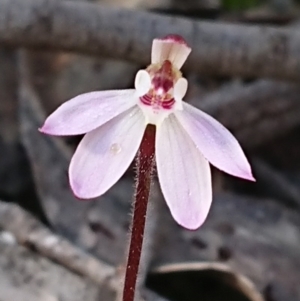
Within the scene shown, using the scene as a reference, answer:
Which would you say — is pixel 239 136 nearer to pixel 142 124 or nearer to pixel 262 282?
pixel 262 282

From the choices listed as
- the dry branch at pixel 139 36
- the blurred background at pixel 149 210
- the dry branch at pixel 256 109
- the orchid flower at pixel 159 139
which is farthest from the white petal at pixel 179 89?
the dry branch at pixel 256 109

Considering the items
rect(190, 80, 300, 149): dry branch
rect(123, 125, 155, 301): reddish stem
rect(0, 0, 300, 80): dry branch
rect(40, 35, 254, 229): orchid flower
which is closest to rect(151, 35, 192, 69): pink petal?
rect(40, 35, 254, 229): orchid flower

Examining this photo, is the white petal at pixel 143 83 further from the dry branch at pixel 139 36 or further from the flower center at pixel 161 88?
the dry branch at pixel 139 36

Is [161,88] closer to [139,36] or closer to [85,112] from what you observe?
[85,112]

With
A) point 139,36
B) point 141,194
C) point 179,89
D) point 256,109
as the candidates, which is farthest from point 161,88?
point 256,109

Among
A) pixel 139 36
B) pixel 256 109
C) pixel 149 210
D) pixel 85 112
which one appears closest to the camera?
pixel 85 112

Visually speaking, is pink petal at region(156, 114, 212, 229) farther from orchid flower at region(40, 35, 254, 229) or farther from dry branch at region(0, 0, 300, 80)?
dry branch at region(0, 0, 300, 80)
